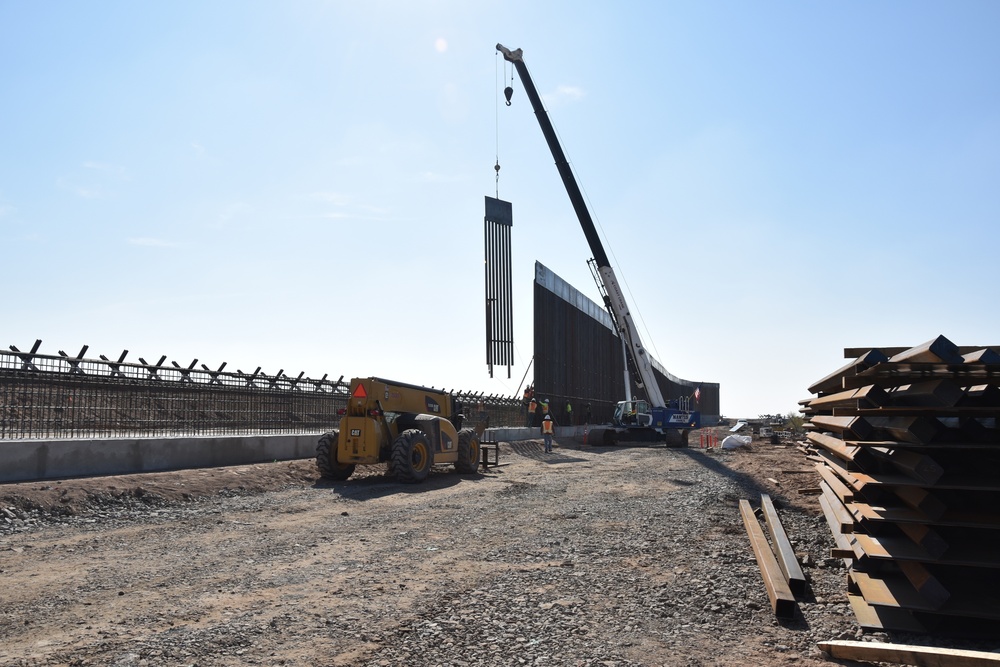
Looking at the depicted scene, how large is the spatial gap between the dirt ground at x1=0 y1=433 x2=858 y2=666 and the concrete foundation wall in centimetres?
66

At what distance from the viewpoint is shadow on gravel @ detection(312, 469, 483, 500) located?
42.0 feet

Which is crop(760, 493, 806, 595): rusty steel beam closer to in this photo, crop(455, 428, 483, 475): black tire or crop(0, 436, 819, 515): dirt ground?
crop(0, 436, 819, 515): dirt ground

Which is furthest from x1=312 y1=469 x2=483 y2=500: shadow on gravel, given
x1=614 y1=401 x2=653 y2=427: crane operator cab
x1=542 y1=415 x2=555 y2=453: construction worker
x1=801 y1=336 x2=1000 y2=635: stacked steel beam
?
x1=614 y1=401 x2=653 y2=427: crane operator cab

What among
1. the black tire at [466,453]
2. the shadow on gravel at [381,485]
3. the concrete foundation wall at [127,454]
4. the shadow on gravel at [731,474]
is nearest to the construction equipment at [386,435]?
the shadow on gravel at [381,485]

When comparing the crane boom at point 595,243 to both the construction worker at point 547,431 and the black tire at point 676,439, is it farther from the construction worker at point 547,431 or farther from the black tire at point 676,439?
the construction worker at point 547,431

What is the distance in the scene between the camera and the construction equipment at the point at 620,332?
30.4m

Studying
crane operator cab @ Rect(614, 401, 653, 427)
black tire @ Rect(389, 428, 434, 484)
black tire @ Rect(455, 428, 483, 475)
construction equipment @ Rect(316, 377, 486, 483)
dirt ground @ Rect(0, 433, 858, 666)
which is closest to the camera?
dirt ground @ Rect(0, 433, 858, 666)

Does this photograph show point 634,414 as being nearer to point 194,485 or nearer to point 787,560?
point 194,485

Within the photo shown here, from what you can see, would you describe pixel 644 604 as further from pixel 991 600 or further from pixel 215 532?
pixel 215 532

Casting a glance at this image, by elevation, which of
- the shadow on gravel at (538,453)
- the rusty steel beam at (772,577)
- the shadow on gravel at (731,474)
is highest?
the rusty steel beam at (772,577)

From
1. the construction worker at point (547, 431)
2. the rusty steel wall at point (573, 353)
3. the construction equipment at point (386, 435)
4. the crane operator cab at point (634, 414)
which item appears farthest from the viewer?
the rusty steel wall at point (573, 353)

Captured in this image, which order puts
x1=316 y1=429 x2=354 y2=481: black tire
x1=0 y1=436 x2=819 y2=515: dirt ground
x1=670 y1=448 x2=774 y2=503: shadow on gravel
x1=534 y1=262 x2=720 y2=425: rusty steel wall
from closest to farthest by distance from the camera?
x1=0 y1=436 x2=819 y2=515: dirt ground
x1=670 y1=448 x2=774 y2=503: shadow on gravel
x1=316 y1=429 x2=354 y2=481: black tire
x1=534 y1=262 x2=720 y2=425: rusty steel wall

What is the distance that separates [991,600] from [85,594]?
6.79m

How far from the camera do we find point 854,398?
18.7ft
